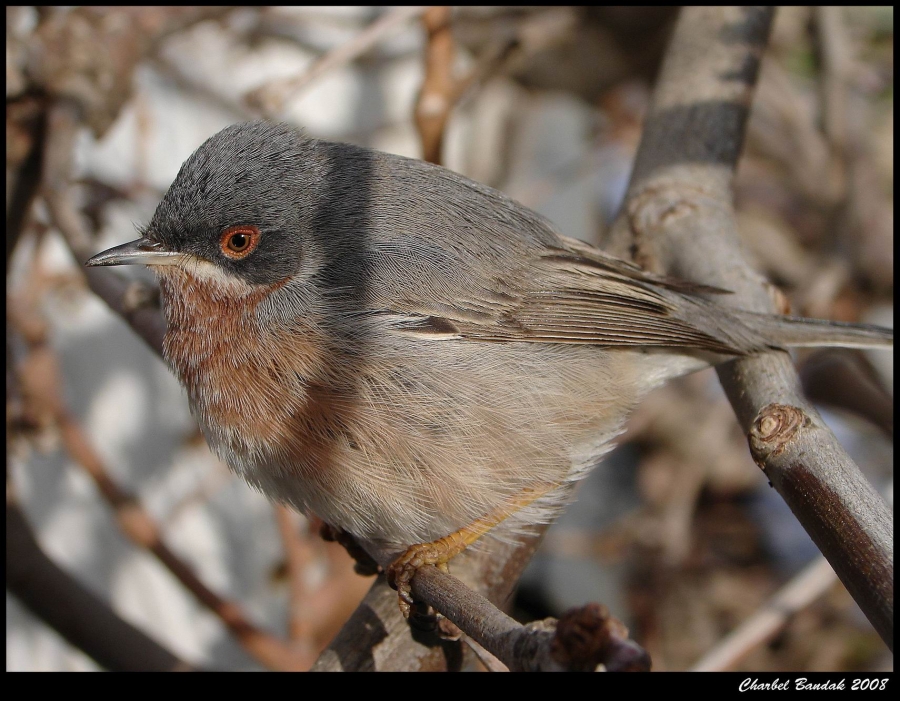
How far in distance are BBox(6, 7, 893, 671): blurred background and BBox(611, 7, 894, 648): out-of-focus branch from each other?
2.58 feet

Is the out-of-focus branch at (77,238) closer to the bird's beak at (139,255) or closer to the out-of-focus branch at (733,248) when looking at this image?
the bird's beak at (139,255)

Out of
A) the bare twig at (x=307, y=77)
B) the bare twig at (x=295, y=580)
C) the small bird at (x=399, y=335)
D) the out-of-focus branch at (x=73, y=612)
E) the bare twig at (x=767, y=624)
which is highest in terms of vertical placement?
the bare twig at (x=307, y=77)

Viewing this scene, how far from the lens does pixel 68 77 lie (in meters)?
3.51

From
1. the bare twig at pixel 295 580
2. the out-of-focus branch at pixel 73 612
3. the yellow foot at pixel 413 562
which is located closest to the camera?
the yellow foot at pixel 413 562

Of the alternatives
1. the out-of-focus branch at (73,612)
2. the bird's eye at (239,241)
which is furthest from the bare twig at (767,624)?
the bird's eye at (239,241)

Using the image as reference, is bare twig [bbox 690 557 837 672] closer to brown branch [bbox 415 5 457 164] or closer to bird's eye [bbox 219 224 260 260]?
bird's eye [bbox 219 224 260 260]

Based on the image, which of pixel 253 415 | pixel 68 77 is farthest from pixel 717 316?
pixel 68 77

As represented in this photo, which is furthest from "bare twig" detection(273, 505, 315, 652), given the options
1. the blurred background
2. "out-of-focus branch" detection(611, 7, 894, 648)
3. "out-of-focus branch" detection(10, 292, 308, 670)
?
"out-of-focus branch" detection(611, 7, 894, 648)

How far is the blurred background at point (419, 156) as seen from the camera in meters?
3.75

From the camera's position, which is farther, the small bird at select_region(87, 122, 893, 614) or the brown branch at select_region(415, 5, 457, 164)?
the brown branch at select_region(415, 5, 457, 164)

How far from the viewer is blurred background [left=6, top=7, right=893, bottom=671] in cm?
375

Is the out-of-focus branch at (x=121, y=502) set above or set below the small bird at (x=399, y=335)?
below

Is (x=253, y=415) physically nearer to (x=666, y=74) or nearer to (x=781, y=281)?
(x=666, y=74)

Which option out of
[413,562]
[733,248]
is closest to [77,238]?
[413,562]
